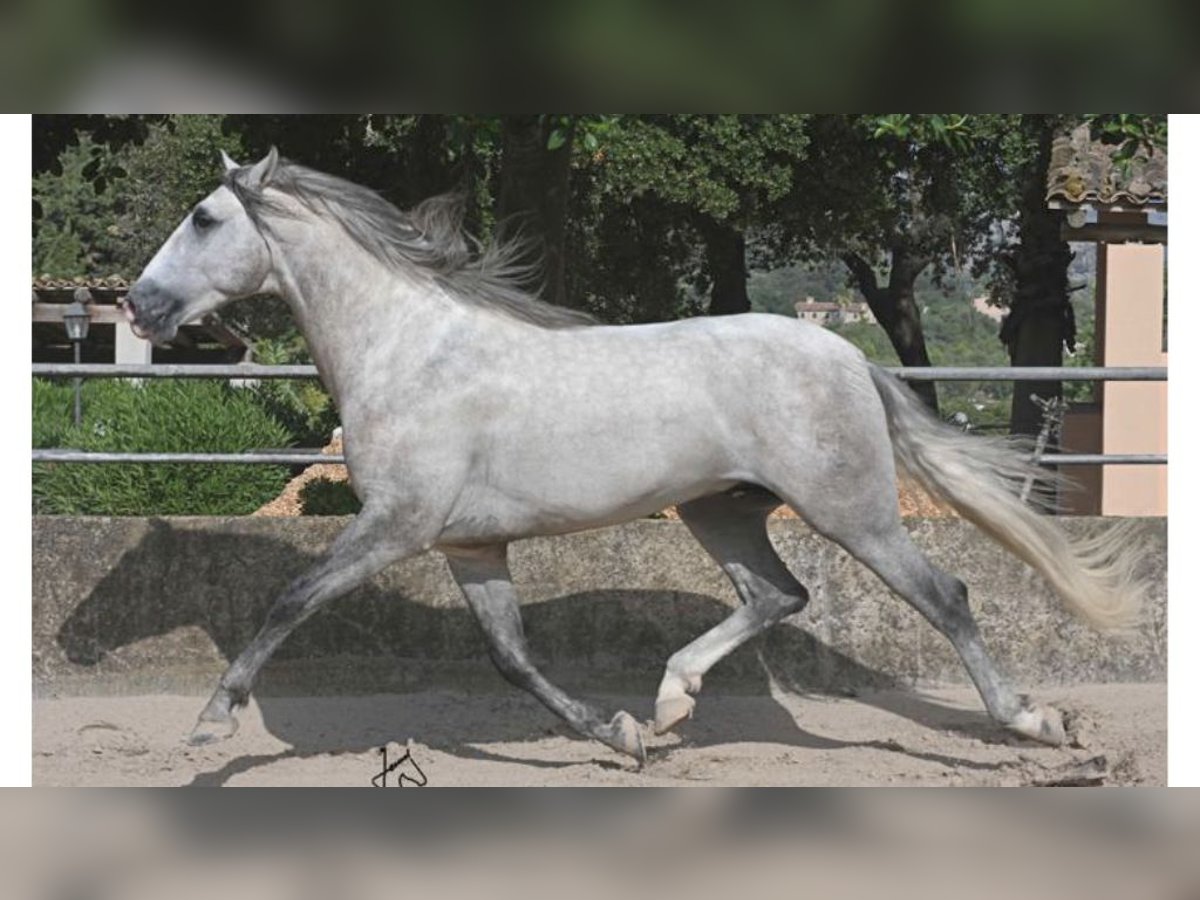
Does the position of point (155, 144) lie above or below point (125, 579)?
above

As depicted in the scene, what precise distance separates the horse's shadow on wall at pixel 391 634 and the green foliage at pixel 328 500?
14.2ft

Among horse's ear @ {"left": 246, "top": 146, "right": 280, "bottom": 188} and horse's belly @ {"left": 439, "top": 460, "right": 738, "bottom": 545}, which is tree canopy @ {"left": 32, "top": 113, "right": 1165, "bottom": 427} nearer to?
horse's ear @ {"left": 246, "top": 146, "right": 280, "bottom": 188}

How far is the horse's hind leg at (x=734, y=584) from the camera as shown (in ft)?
18.7

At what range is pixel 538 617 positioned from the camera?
23.5ft

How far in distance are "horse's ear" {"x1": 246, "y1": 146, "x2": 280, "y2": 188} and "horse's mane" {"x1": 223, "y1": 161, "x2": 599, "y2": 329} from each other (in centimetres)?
2

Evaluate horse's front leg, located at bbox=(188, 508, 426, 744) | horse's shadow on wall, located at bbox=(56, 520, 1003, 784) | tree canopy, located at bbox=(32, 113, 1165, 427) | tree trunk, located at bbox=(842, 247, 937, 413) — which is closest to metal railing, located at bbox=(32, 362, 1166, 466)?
horse's shadow on wall, located at bbox=(56, 520, 1003, 784)

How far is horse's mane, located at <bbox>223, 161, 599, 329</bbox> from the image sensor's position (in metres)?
5.61
